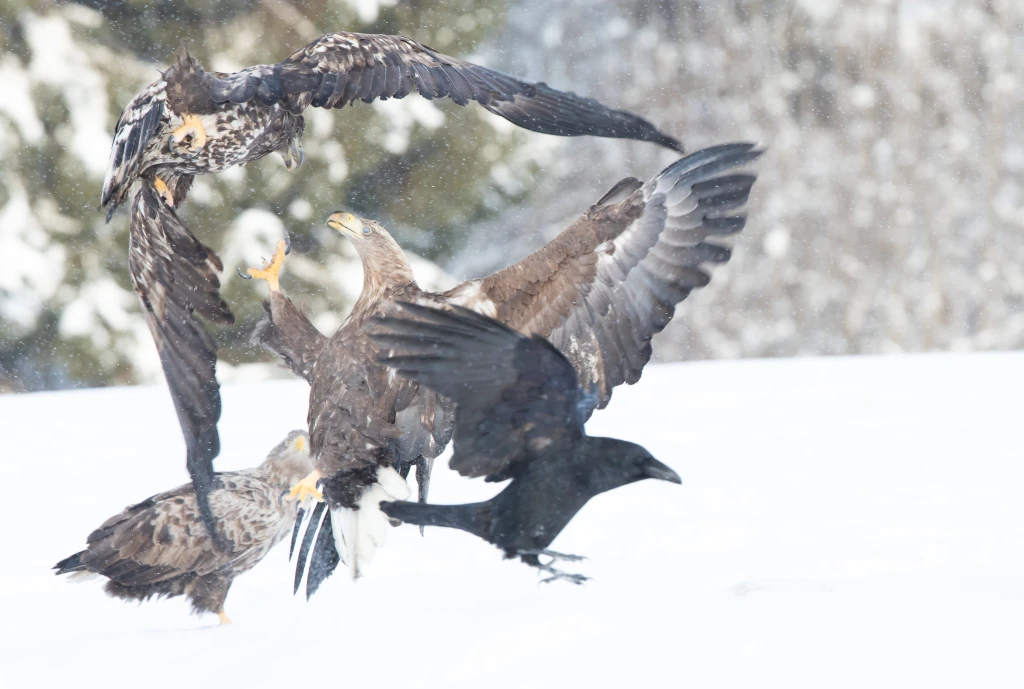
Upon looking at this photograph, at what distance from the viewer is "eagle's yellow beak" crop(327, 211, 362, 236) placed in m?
2.97

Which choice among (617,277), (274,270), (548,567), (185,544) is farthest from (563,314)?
(185,544)

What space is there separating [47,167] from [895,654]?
23.9ft

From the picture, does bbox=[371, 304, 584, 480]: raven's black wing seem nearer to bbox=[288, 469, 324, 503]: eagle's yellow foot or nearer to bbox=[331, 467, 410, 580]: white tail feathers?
bbox=[331, 467, 410, 580]: white tail feathers

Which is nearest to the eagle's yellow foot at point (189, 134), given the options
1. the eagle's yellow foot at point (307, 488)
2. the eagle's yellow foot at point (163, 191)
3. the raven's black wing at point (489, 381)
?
the eagle's yellow foot at point (163, 191)

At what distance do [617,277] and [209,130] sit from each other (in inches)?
37.0

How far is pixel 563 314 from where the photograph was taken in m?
2.78

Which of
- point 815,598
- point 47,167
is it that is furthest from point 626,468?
point 47,167

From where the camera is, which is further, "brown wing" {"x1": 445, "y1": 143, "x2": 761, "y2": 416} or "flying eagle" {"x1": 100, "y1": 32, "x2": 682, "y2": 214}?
"brown wing" {"x1": 445, "y1": 143, "x2": 761, "y2": 416}

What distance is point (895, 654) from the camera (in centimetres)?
230

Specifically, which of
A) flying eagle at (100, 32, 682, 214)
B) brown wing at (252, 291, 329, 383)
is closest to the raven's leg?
brown wing at (252, 291, 329, 383)

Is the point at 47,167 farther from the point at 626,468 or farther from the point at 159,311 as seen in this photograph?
the point at 626,468

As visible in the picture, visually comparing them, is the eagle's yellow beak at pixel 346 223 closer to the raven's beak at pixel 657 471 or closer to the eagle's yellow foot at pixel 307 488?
the eagle's yellow foot at pixel 307 488

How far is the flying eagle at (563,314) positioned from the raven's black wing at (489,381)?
244 millimetres

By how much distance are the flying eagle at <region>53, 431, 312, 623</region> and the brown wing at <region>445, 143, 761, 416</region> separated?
2.24 feet
